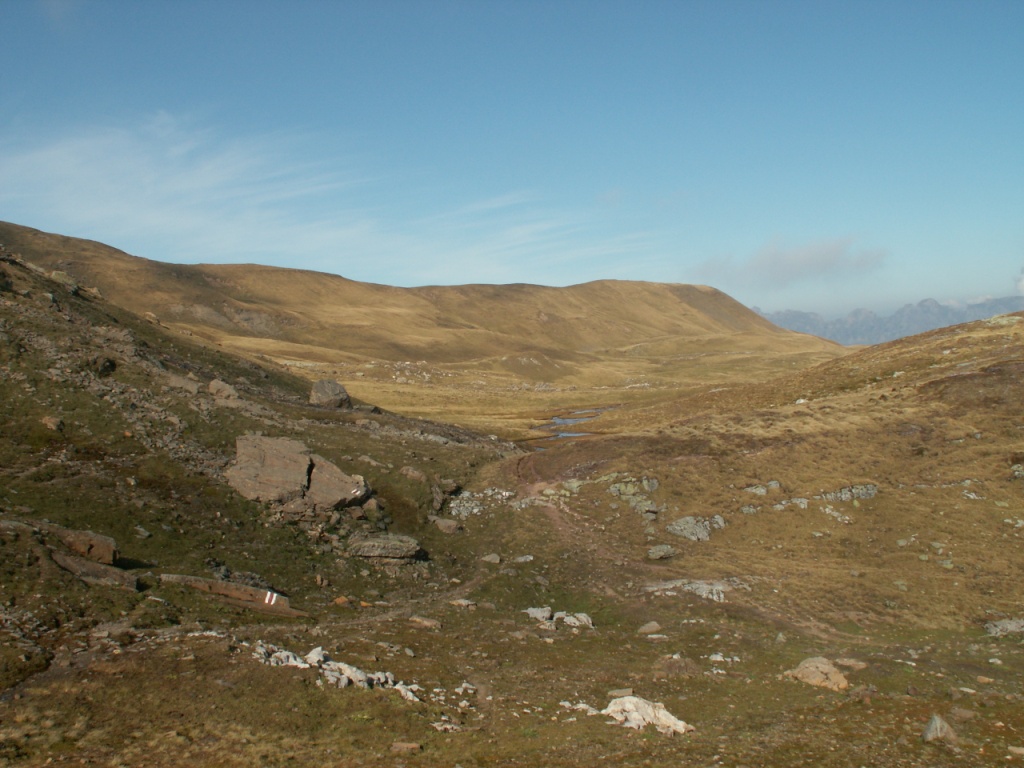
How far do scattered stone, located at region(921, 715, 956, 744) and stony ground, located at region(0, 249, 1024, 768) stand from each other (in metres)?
0.29

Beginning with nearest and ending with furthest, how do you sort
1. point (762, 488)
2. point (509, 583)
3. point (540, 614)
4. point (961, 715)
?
point (961, 715) → point (540, 614) → point (509, 583) → point (762, 488)

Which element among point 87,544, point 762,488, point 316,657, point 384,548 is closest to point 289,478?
point 384,548

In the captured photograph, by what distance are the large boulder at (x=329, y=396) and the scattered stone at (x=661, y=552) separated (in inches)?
1558

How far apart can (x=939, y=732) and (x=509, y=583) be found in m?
19.0

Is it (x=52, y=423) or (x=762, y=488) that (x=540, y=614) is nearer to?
(x=762, y=488)

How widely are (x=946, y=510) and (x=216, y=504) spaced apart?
132 feet

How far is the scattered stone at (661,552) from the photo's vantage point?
3578cm

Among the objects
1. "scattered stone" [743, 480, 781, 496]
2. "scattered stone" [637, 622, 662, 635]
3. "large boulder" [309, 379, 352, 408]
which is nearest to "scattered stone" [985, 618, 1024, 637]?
"scattered stone" [637, 622, 662, 635]

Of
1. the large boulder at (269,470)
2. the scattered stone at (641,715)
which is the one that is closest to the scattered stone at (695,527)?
the scattered stone at (641,715)

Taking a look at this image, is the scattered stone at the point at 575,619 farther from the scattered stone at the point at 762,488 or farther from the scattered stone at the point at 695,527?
the scattered stone at the point at 762,488

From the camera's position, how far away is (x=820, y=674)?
883 inches

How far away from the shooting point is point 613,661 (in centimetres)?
2414

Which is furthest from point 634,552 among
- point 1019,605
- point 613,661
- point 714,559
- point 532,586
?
point 1019,605

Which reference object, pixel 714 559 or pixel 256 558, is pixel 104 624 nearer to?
pixel 256 558
